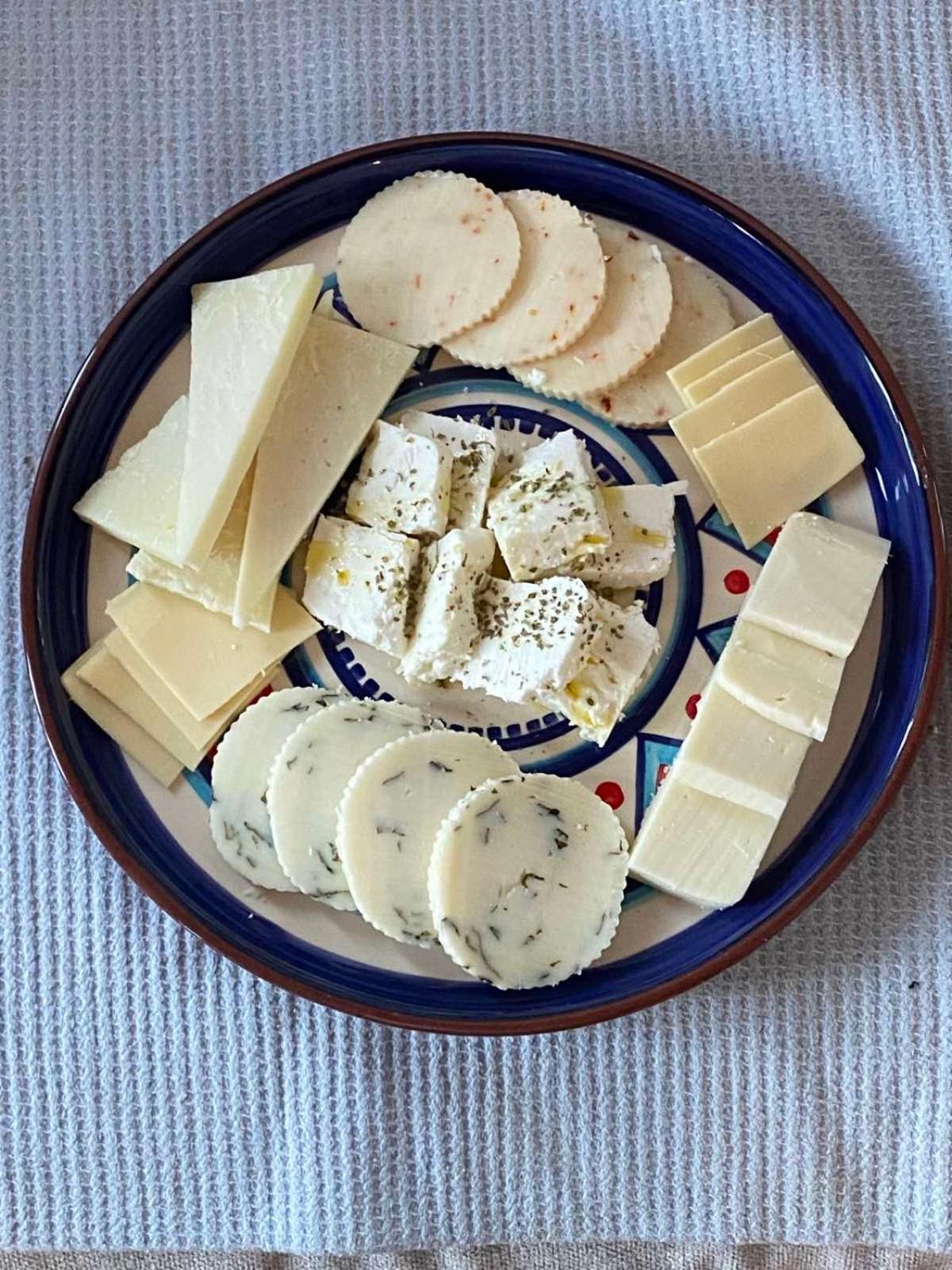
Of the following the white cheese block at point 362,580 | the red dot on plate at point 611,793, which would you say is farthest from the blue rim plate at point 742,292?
the white cheese block at point 362,580

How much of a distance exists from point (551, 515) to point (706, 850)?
39cm

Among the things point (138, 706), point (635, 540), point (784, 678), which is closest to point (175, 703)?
point (138, 706)

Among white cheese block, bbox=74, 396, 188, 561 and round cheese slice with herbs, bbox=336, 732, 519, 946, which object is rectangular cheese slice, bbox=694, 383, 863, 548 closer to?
round cheese slice with herbs, bbox=336, 732, 519, 946

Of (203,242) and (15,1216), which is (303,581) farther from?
(15,1216)

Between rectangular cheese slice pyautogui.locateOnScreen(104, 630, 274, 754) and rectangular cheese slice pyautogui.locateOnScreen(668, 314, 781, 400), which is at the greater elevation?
rectangular cheese slice pyautogui.locateOnScreen(668, 314, 781, 400)

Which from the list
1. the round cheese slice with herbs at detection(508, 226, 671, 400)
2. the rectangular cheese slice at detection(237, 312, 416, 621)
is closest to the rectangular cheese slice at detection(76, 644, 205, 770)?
the rectangular cheese slice at detection(237, 312, 416, 621)

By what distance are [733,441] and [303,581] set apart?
0.50 meters

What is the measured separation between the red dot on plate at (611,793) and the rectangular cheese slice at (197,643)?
14.3 inches

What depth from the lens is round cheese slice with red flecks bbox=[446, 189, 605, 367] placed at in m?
1.31

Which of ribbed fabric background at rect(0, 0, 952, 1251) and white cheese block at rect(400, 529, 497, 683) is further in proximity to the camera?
ribbed fabric background at rect(0, 0, 952, 1251)

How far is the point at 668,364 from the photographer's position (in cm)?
134

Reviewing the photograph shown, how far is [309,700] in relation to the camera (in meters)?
1.32

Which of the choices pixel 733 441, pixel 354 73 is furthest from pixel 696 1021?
pixel 354 73

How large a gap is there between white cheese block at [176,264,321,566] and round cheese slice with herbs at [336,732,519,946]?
300 mm
